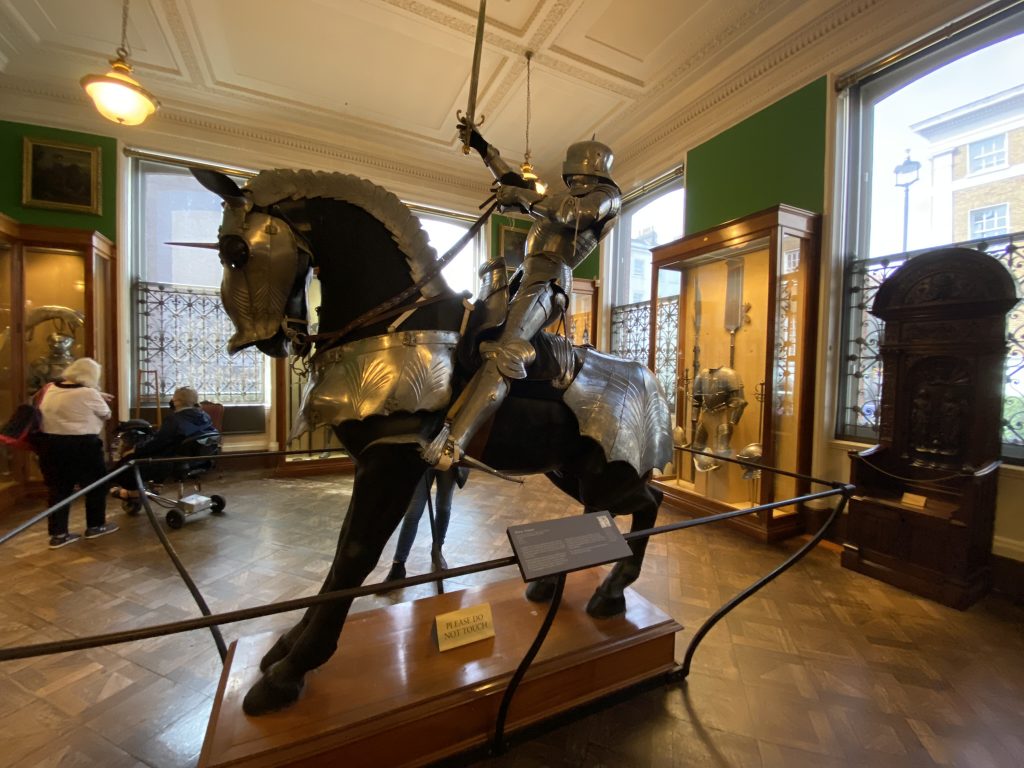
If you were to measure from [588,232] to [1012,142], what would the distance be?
3369 mm

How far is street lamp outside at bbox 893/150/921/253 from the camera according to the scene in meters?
3.51

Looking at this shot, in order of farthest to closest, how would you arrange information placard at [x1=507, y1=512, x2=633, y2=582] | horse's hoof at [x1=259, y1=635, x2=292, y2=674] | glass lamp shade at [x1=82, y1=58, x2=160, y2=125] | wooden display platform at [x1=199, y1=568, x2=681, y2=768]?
glass lamp shade at [x1=82, y1=58, x2=160, y2=125]
horse's hoof at [x1=259, y1=635, x2=292, y2=674]
wooden display platform at [x1=199, y1=568, x2=681, y2=768]
information placard at [x1=507, y1=512, x2=633, y2=582]

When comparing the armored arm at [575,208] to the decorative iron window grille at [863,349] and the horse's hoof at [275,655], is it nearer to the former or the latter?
the horse's hoof at [275,655]

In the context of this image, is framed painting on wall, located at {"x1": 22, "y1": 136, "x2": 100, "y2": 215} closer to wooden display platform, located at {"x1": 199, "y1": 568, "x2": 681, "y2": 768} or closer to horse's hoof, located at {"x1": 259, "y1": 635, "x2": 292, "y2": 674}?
wooden display platform, located at {"x1": 199, "y1": 568, "x2": 681, "y2": 768}

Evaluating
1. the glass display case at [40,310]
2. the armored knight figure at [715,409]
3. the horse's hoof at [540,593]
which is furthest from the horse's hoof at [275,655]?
the glass display case at [40,310]

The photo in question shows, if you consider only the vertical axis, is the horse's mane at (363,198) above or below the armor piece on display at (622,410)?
above

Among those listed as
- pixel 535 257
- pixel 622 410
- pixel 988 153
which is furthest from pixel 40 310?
pixel 988 153

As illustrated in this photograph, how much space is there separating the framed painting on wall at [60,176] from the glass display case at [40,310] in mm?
622

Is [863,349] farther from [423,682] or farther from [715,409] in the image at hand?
[423,682]

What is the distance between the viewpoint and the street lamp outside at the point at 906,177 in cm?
351

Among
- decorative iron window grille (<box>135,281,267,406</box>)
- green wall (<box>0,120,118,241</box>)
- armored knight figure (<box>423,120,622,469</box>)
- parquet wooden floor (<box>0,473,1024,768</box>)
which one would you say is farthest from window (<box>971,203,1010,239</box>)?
green wall (<box>0,120,118,241</box>)

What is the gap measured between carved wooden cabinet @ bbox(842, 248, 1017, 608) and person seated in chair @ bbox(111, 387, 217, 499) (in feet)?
18.1

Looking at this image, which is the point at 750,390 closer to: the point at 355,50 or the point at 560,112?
the point at 560,112

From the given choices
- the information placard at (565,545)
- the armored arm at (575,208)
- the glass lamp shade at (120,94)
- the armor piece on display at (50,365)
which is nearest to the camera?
the information placard at (565,545)
